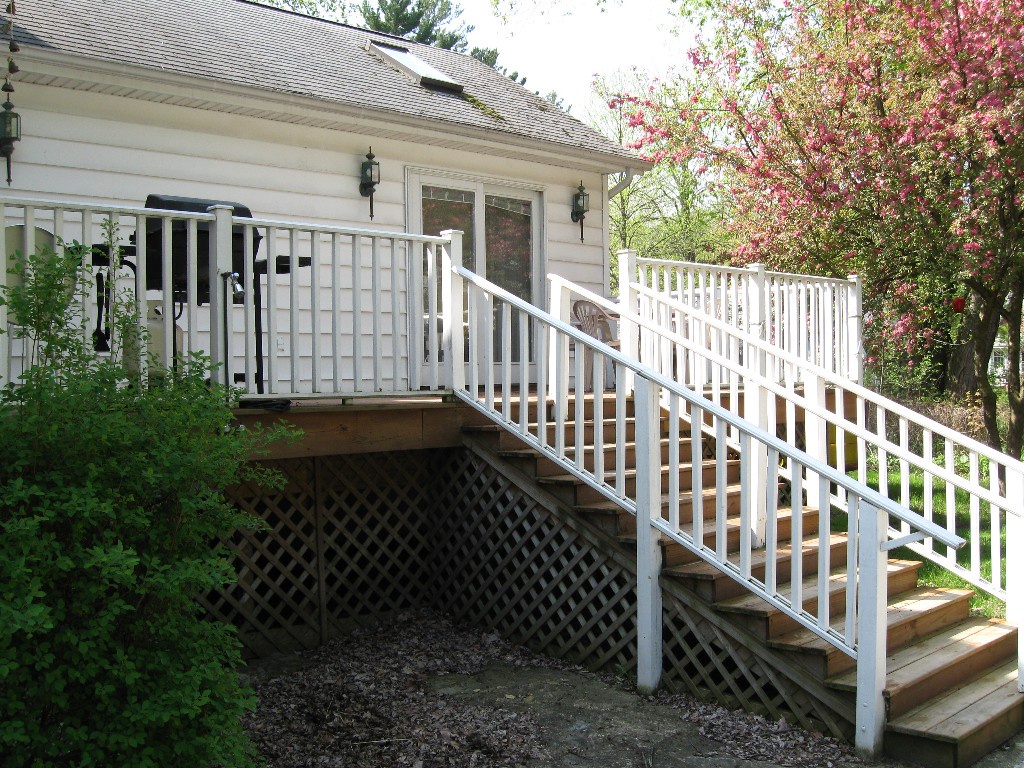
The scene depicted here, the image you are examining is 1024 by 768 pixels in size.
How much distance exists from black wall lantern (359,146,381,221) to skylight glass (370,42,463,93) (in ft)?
5.27

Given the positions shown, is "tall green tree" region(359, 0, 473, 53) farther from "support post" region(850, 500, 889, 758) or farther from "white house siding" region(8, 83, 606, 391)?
"support post" region(850, 500, 889, 758)

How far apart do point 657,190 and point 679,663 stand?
70.0ft

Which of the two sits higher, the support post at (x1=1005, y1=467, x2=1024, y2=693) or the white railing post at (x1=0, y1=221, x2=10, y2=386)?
the white railing post at (x1=0, y1=221, x2=10, y2=386)

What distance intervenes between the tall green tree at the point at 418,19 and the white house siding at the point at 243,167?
20025 millimetres

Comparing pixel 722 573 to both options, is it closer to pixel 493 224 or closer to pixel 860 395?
pixel 860 395

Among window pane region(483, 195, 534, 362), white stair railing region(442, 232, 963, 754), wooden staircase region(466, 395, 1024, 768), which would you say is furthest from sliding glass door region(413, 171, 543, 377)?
wooden staircase region(466, 395, 1024, 768)

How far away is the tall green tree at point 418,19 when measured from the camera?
2592 centimetres

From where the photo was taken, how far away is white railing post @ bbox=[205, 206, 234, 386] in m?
4.46

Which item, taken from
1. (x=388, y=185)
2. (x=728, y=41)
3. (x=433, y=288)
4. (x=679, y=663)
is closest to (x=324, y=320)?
(x=388, y=185)

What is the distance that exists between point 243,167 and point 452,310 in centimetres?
227

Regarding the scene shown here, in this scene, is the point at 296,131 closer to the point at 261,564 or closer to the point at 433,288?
the point at 433,288

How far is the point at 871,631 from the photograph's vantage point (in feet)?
12.3

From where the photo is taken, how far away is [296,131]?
6.80 meters

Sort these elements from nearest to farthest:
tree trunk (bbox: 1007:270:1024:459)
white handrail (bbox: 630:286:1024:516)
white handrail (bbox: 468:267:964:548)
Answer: white handrail (bbox: 468:267:964:548) < white handrail (bbox: 630:286:1024:516) < tree trunk (bbox: 1007:270:1024:459)
